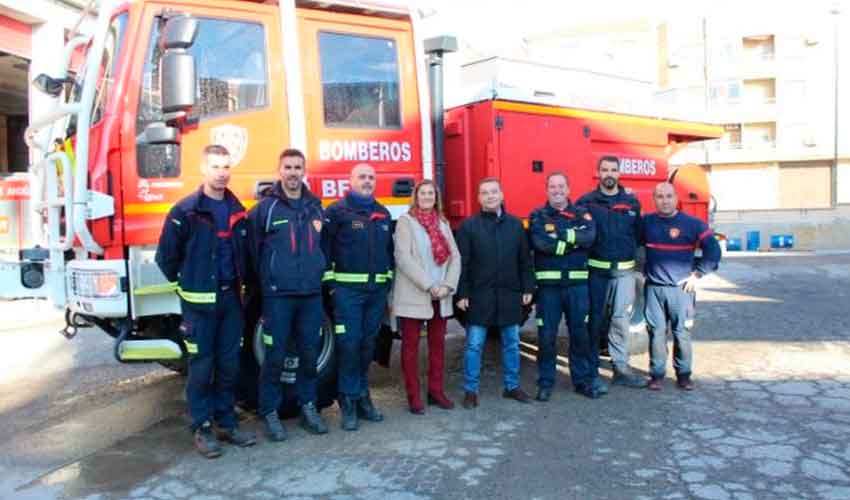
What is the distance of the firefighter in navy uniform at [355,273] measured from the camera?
492 cm

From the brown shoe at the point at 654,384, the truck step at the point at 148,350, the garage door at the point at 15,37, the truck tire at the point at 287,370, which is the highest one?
the garage door at the point at 15,37

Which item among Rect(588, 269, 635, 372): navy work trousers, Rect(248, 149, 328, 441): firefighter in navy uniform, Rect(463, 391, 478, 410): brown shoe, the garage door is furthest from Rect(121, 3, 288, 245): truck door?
the garage door

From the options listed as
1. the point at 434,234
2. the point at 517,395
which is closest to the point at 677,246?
the point at 517,395

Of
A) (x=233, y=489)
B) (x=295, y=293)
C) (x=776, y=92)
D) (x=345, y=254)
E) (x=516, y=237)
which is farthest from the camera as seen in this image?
(x=776, y=92)

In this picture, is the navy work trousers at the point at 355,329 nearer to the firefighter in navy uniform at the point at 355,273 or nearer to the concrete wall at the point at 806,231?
the firefighter in navy uniform at the point at 355,273

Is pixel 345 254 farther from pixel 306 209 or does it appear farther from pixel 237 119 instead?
pixel 237 119

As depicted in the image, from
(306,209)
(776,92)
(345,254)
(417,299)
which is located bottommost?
(417,299)

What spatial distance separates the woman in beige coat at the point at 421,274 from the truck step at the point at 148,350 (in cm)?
151

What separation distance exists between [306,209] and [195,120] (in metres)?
0.91

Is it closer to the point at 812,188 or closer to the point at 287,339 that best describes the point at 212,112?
the point at 287,339

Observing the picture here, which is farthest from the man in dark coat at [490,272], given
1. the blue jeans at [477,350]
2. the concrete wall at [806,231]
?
the concrete wall at [806,231]

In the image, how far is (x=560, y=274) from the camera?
5594 mm

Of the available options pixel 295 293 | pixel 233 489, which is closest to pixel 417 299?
pixel 295 293

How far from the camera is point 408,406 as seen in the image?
5602 millimetres
